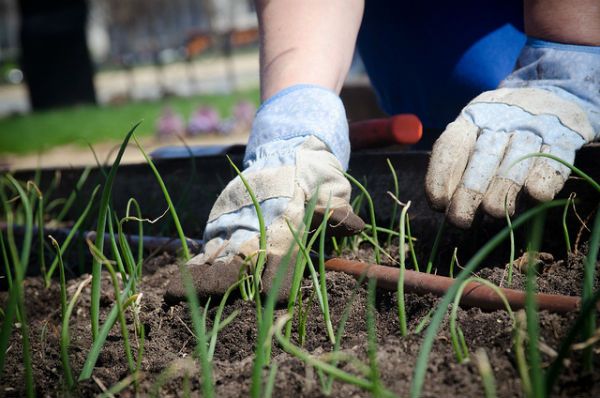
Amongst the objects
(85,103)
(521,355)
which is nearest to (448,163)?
Answer: (521,355)

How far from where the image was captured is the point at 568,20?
4.70 feet

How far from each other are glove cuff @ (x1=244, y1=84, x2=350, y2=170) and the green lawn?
475 cm

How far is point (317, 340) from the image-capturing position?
1.11 m

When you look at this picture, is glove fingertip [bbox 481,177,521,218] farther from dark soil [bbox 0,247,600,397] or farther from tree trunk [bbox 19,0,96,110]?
tree trunk [bbox 19,0,96,110]

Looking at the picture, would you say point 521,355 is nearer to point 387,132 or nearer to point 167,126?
point 387,132

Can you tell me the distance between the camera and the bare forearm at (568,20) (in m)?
1.42

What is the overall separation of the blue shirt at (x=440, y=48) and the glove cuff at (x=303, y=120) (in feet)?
2.43

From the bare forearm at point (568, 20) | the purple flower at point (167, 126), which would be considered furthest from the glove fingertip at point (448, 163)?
the purple flower at point (167, 126)

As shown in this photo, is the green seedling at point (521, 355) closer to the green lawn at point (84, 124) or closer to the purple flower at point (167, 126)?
the green lawn at point (84, 124)

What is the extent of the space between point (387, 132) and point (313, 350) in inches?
27.1

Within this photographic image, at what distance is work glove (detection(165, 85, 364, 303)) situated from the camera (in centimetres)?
122

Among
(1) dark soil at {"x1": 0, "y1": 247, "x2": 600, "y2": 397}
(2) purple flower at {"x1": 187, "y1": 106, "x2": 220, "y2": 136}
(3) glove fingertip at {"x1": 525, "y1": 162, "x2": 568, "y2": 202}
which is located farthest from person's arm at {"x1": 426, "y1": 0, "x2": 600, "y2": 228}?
(2) purple flower at {"x1": 187, "y1": 106, "x2": 220, "y2": 136}

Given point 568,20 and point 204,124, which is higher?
point 568,20

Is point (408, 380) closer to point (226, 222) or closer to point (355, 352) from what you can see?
point (355, 352)
